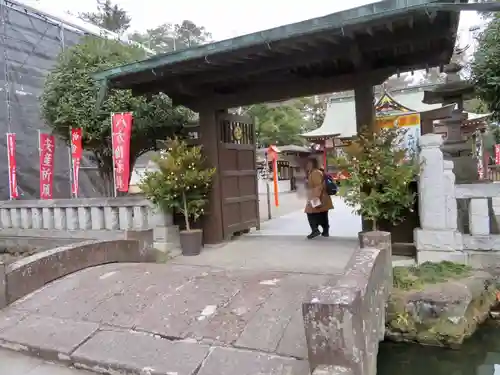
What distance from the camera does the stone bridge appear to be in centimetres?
246

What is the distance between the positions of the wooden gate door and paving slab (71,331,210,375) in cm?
437

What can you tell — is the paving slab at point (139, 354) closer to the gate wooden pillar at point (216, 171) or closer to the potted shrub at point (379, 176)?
the potted shrub at point (379, 176)

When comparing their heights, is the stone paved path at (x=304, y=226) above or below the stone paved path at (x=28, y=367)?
above

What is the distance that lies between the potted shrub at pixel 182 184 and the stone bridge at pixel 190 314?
161cm

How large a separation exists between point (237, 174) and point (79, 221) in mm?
3226

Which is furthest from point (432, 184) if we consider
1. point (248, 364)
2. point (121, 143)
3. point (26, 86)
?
point (26, 86)

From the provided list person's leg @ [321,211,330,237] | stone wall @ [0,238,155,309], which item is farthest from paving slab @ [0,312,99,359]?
person's leg @ [321,211,330,237]

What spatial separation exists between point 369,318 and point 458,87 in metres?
6.00

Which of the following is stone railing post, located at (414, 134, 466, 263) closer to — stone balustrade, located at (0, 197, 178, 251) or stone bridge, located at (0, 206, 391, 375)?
stone bridge, located at (0, 206, 391, 375)

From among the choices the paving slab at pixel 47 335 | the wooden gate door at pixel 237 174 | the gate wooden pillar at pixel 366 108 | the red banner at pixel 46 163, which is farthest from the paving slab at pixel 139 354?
the red banner at pixel 46 163

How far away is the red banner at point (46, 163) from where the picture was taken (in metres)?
9.49

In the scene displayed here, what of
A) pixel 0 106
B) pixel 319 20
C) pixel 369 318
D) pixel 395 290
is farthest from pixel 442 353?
pixel 0 106

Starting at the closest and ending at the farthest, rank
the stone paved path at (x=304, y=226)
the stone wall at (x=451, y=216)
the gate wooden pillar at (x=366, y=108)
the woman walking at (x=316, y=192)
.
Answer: the stone wall at (x=451, y=216)
the gate wooden pillar at (x=366, y=108)
the woman walking at (x=316, y=192)
the stone paved path at (x=304, y=226)

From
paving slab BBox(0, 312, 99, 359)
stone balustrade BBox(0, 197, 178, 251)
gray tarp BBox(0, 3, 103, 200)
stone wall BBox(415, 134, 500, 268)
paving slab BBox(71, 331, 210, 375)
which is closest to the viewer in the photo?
paving slab BBox(71, 331, 210, 375)
